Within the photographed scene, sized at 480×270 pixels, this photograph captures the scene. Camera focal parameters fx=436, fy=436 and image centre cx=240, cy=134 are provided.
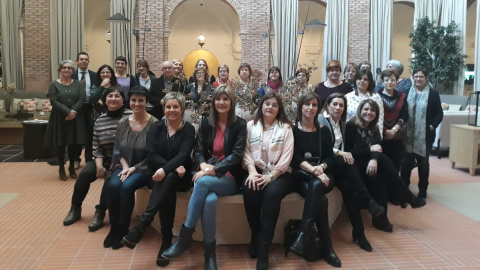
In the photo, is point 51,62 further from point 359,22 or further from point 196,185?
point 196,185

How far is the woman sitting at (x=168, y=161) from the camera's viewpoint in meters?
3.77

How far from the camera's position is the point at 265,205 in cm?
372

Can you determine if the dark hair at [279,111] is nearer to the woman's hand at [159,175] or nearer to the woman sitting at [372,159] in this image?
the woman sitting at [372,159]

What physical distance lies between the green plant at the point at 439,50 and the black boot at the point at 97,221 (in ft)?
37.8

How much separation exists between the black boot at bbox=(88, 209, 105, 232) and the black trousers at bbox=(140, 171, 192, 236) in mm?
1027

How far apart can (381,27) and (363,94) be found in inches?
377

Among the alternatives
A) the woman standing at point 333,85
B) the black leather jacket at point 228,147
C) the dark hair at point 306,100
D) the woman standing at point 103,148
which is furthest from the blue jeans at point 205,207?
the woman standing at point 333,85

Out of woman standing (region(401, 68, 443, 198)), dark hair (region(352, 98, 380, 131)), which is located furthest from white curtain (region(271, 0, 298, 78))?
dark hair (region(352, 98, 380, 131))

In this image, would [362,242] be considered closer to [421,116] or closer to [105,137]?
[421,116]

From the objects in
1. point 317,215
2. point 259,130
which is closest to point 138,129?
point 259,130

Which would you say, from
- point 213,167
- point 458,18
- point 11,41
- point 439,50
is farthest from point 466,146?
point 11,41

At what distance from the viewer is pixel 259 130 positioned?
407cm

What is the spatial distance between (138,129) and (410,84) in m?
3.67

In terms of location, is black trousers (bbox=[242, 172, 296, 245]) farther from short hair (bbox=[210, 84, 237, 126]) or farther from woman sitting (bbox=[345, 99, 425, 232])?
woman sitting (bbox=[345, 99, 425, 232])
